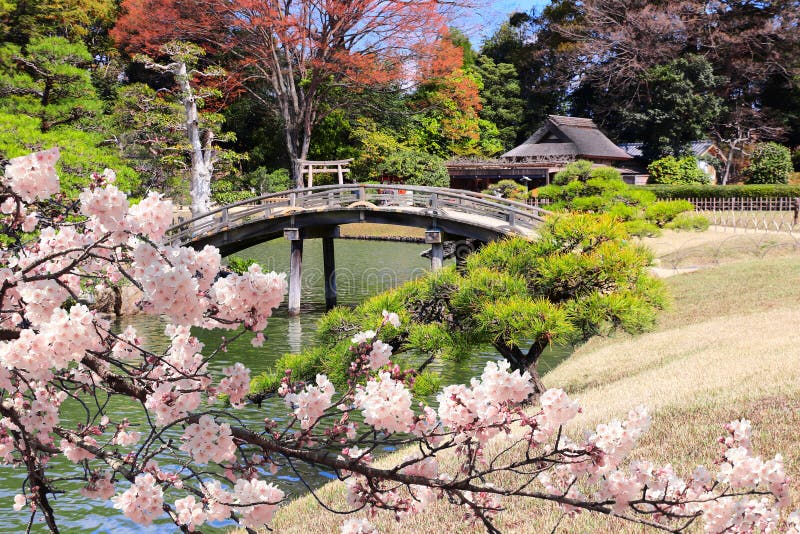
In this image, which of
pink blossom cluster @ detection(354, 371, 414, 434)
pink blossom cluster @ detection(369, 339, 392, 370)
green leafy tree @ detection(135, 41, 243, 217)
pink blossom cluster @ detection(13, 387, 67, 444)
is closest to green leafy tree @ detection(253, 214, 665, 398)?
pink blossom cluster @ detection(369, 339, 392, 370)

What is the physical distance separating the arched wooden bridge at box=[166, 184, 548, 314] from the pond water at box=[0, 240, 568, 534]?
199 cm

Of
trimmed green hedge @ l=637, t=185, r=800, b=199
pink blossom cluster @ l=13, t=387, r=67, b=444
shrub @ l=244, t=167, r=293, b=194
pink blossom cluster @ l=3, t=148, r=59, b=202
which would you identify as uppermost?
pink blossom cluster @ l=3, t=148, r=59, b=202

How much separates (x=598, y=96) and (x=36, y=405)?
153ft

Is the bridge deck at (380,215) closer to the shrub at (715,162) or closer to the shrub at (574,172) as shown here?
the shrub at (574,172)

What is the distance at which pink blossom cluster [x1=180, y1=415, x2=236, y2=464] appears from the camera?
2.76 metres

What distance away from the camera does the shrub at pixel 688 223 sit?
2112 cm

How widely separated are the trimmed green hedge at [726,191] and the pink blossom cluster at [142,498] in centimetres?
3451

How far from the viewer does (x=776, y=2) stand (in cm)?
4106

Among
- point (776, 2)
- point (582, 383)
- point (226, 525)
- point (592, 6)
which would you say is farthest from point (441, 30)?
point (226, 525)

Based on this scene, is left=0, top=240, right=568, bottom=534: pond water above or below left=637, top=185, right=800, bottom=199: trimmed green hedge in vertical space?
below

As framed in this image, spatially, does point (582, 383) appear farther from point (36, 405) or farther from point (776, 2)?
point (776, 2)

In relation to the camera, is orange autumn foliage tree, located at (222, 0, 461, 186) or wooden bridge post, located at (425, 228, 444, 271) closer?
wooden bridge post, located at (425, 228, 444, 271)

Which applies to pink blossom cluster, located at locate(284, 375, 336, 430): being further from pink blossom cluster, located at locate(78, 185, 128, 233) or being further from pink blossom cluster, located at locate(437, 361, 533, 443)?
pink blossom cluster, located at locate(78, 185, 128, 233)

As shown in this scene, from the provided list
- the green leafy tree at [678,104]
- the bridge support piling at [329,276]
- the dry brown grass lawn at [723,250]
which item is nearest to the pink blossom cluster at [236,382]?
the dry brown grass lawn at [723,250]
